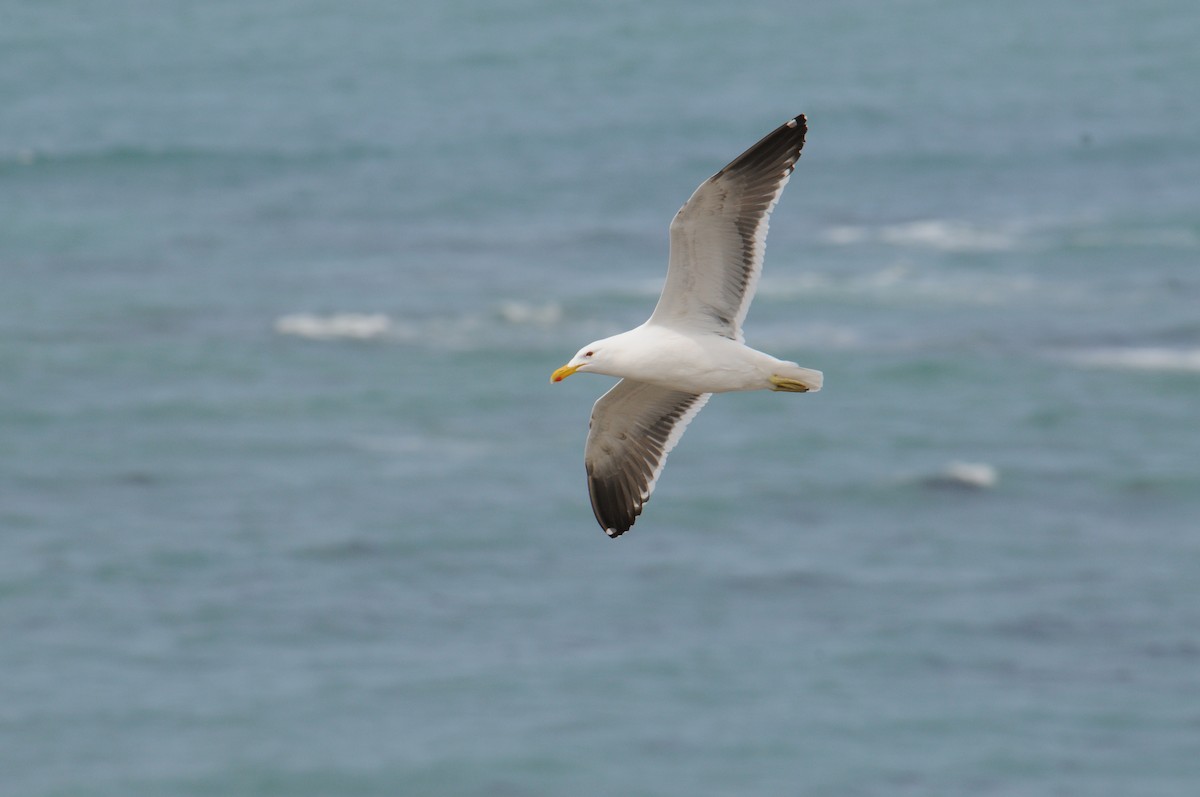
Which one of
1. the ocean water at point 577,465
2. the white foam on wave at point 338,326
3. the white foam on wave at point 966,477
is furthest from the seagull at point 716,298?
the white foam on wave at point 338,326

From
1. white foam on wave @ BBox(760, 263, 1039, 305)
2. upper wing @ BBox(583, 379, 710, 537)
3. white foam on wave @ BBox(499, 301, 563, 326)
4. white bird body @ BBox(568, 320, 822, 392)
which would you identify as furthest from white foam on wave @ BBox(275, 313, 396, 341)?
white bird body @ BBox(568, 320, 822, 392)

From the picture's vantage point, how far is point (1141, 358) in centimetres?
7631

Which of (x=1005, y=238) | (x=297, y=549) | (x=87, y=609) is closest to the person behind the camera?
(x=87, y=609)

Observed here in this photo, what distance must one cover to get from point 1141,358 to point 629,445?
197 ft

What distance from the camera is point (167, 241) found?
97.9 metres

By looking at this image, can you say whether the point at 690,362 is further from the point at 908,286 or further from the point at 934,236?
the point at 934,236

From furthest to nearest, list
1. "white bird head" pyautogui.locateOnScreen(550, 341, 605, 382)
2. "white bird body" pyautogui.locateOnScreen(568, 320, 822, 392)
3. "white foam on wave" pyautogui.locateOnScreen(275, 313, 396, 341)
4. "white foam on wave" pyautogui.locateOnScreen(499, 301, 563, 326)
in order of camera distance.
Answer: "white foam on wave" pyautogui.locateOnScreen(275, 313, 396, 341)
"white foam on wave" pyautogui.locateOnScreen(499, 301, 563, 326)
"white bird head" pyautogui.locateOnScreen(550, 341, 605, 382)
"white bird body" pyautogui.locateOnScreen(568, 320, 822, 392)

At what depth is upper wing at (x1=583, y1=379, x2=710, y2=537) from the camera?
19.2 meters

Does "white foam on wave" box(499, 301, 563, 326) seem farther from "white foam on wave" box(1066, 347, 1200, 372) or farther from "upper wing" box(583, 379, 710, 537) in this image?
"upper wing" box(583, 379, 710, 537)

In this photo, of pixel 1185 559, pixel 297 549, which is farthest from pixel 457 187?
pixel 1185 559

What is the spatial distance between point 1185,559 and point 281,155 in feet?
233

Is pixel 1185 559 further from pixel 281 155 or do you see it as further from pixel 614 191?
pixel 281 155

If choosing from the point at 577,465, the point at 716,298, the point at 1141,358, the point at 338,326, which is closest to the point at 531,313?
the point at 338,326

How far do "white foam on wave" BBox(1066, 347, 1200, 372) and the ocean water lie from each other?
0.31m
